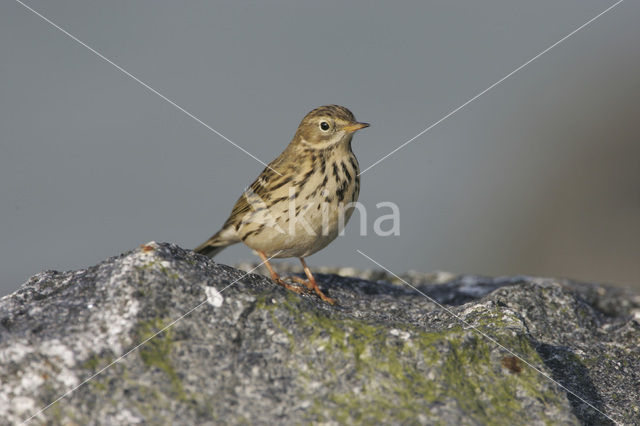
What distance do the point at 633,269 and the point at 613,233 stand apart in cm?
89

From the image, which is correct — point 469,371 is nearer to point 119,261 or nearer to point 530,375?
point 530,375

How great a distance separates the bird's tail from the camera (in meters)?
8.13

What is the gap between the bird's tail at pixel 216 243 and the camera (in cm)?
813

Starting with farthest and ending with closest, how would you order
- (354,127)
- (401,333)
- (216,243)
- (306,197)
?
(216,243) → (354,127) → (306,197) → (401,333)

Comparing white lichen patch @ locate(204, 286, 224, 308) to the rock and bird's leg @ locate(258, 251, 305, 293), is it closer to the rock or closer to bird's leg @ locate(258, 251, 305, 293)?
the rock

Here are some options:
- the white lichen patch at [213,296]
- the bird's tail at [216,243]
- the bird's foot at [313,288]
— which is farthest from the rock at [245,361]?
the bird's tail at [216,243]

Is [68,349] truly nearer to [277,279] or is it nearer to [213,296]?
[213,296]

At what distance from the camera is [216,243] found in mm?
8344

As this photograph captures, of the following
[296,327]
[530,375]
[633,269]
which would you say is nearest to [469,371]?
[530,375]

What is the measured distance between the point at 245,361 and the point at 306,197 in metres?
2.92

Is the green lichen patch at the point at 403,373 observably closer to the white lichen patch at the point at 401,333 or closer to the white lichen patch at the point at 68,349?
the white lichen patch at the point at 401,333

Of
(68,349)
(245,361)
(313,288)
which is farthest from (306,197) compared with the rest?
(68,349)

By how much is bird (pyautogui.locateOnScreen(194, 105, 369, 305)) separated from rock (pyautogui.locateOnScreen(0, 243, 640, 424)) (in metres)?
1.68

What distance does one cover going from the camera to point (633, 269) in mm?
14297
